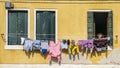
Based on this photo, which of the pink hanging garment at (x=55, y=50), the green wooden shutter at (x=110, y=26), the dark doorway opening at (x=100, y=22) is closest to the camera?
the pink hanging garment at (x=55, y=50)

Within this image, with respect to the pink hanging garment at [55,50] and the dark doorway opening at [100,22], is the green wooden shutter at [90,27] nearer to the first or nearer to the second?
the dark doorway opening at [100,22]

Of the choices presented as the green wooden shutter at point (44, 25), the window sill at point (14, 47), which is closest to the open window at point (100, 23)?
the green wooden shutter at point (44, 25)

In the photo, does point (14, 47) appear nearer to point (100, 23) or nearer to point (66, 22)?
point (66, 22)

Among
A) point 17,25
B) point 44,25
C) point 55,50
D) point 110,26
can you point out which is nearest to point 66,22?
point 44,25

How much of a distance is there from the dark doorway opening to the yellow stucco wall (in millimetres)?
264

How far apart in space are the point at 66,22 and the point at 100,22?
4.44 feet

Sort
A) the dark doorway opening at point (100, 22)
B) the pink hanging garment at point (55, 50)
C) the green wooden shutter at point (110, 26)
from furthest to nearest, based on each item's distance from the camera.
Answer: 1. the dark doorway opening at point (100, 22)
2. the green wooden shutter at point (110, 26)
3. the pink hanging garment at point (55, 50)

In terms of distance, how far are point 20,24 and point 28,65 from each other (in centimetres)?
166

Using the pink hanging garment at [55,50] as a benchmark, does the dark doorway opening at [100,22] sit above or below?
above

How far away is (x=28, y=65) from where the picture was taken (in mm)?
30469

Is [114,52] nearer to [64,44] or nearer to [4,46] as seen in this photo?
[64,44]

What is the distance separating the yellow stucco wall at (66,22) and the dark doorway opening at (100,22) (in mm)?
264

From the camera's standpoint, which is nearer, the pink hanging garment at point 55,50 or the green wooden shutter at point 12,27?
the pink hanging garment at point 55,50

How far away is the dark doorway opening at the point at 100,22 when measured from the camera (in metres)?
30.7
